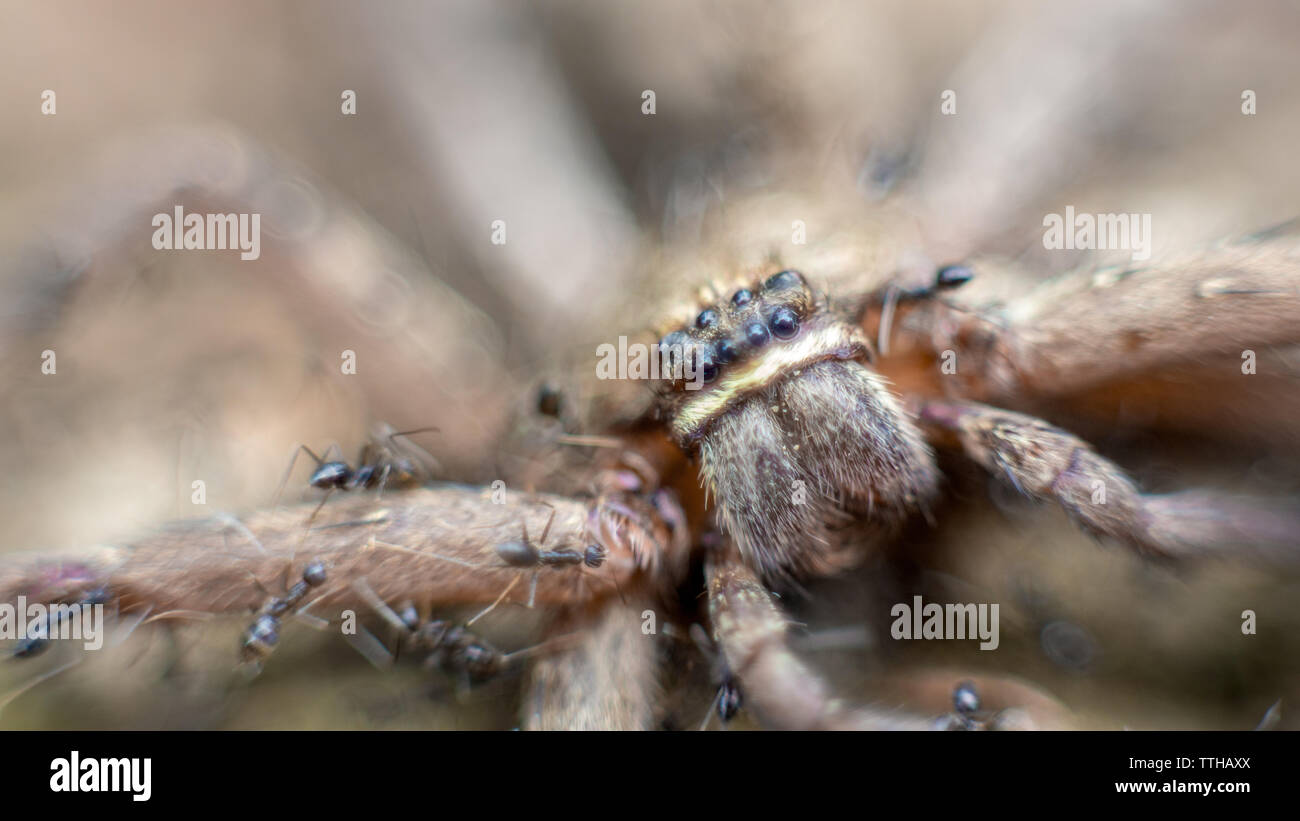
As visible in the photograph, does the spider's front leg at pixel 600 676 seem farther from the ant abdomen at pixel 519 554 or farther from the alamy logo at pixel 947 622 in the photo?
the alamy logo at pixel 947 622

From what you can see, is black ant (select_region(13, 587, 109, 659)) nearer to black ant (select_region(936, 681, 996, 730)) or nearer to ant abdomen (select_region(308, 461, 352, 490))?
ant abdomen (select_region(308, 461, 352, 490))

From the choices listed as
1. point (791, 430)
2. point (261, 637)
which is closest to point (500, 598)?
point (261, 637)

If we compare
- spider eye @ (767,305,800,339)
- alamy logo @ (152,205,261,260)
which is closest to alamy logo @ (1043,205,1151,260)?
spider eye @ (767,305,800,339)

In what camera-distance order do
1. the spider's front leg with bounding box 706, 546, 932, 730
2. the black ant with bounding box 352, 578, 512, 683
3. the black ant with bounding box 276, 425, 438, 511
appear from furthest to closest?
the black ant with bounding box 276, 425, 438, 511, the black ant with bounding box 352, 578, 512, 683, the spider's front leg with bounding box 706, 546, 932, 730

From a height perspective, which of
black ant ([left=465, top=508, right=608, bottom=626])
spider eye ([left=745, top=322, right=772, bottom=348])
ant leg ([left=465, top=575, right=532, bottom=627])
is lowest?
ant leg ([left=465, top=575, right=532, bottom=627])

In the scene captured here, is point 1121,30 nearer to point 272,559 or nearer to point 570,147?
point 570,147

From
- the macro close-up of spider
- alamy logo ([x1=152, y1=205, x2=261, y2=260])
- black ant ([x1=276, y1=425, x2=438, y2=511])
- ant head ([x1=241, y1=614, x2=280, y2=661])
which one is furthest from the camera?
alamy logo ([x1=152, y1=205, x2=261, y2=260])
